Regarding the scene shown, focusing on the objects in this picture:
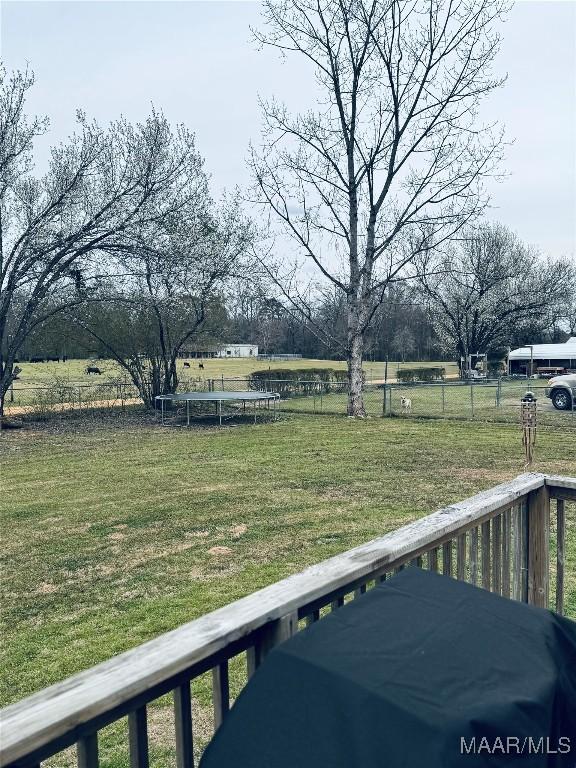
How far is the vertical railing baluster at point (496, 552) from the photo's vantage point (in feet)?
8.93

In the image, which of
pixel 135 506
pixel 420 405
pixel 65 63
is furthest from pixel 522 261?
pixel 135 506

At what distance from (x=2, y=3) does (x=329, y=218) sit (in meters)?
10.4

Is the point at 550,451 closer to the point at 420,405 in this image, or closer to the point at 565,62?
the point at 565,62

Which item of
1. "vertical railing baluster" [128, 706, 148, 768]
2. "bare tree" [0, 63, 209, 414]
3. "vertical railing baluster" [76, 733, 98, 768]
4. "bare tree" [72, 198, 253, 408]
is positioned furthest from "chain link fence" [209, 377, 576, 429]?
"vertical railing baluster" [76, 733, 98, 768]

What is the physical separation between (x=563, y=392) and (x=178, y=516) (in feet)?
52.6

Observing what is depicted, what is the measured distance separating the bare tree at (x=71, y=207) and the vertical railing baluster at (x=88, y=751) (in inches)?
654

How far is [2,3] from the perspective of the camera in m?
10.4

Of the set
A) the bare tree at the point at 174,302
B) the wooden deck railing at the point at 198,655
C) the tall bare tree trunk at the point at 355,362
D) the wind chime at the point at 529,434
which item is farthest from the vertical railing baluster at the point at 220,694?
the bare tree at the point at 174,302

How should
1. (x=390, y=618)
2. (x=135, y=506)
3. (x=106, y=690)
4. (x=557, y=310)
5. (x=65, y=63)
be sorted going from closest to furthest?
(x=106, y=690)
(x=390, y=618)
(x=135, y=506)
(x=65, y=63)
(x=557, y=310)

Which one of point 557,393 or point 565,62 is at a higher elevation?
point 565,62

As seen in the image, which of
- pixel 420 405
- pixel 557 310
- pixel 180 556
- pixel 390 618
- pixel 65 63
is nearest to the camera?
pixel 390 618

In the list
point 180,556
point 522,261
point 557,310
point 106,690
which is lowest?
point 180,556

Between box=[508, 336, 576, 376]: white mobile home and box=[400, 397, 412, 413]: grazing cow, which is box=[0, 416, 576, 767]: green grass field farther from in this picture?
box=[508, 336, 576, 376]: white mobile home

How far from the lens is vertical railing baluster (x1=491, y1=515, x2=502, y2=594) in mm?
2723
